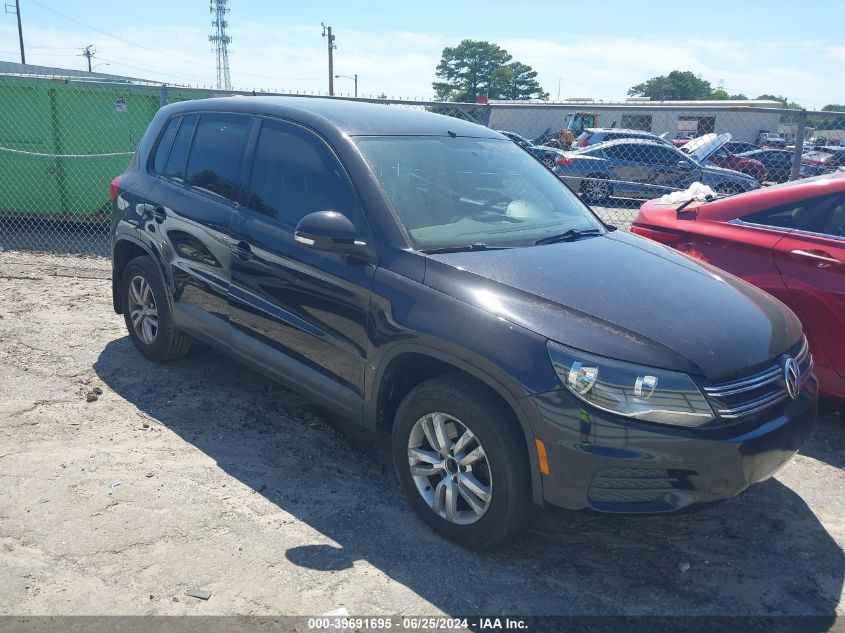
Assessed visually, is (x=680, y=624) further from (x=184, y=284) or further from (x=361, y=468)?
(x=184, y=284)

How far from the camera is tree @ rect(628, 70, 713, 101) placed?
92.9m

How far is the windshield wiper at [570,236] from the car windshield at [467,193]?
0.03 metres

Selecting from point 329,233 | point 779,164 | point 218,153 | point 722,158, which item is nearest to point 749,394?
point 329,233

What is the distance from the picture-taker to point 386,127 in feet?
13.5

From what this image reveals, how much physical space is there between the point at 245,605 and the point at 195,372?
8.71 ft

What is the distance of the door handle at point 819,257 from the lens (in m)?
4.43

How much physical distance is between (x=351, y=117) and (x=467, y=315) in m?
1.62

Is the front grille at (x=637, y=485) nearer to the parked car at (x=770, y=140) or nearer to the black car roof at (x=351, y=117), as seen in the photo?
the black car roof at (x=351, y=117)

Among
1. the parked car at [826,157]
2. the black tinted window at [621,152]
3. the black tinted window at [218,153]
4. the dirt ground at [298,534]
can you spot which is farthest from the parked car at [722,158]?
the black tinted window at [218,153]

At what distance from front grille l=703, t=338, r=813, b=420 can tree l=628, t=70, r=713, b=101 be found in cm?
9530

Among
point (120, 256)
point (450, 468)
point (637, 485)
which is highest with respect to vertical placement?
point (120, 256)

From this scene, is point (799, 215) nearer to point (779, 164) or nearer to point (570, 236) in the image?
point (570, 236)

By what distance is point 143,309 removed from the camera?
17.3 feet

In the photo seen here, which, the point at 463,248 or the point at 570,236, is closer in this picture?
the point at 463,248
